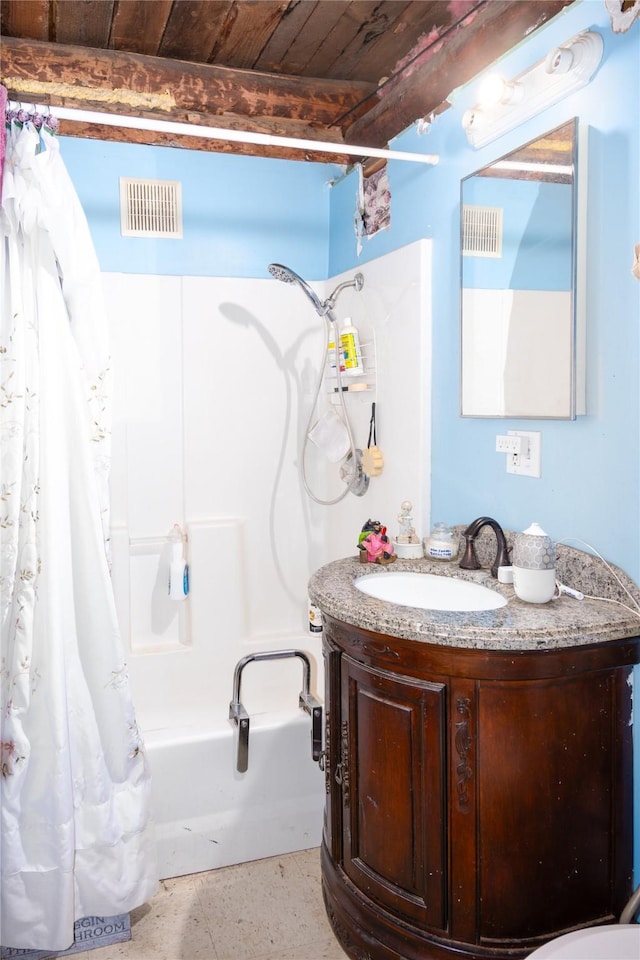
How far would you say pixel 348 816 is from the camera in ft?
5.56

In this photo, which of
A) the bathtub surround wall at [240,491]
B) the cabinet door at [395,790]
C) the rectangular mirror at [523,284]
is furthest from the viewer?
the bathtub surround wall at [240,491]

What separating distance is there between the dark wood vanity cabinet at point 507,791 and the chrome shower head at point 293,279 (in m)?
1.47

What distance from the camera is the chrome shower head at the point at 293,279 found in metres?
2.52

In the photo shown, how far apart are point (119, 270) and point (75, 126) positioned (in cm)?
50

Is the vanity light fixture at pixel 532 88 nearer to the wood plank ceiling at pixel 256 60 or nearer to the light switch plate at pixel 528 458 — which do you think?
the wood plank ceiling at pixel 256 60

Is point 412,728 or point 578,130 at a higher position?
point 578,130

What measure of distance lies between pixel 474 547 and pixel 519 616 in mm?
469

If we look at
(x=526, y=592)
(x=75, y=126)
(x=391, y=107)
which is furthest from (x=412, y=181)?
(x=526, y=592)

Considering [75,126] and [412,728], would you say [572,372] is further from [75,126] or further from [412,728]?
[75,126]

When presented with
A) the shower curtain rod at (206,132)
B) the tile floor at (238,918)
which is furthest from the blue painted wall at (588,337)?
the tile floor at (238,918)

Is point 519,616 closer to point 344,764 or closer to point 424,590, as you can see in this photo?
point 424,590

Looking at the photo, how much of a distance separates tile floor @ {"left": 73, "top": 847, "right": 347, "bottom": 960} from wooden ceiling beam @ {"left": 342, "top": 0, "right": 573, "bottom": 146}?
2312 millimetres

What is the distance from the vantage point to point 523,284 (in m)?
1.75

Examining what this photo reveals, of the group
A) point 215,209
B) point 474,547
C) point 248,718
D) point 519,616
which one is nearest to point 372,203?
point 215,209
